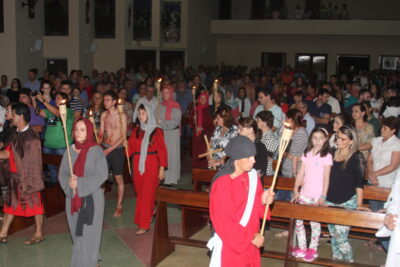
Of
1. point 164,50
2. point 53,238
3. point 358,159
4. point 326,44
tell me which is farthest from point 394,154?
point 326,44

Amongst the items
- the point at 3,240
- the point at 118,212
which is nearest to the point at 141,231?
the point at 118,212

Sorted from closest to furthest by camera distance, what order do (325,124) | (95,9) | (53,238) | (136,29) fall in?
(53,238) → (325,124) → (95,9) → (136,29)

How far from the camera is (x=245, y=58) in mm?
30844

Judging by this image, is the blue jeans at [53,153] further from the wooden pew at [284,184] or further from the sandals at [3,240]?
the wooden pew at [284,184]

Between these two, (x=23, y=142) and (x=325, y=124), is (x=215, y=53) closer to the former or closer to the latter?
(x=325, y=124)

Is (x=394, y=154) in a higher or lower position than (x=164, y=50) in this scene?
lower

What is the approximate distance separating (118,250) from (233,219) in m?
3.01

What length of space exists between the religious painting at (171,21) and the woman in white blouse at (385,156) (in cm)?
1675

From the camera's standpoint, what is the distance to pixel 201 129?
10.4 meters

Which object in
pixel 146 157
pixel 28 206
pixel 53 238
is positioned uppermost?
pixel 146 157

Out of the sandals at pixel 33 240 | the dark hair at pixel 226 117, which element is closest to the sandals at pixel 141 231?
the sandals at pixel 33 240

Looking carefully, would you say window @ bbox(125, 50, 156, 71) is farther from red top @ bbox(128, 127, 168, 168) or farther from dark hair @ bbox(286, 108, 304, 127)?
dark hair @ bbox(286, 108, 304, 127)

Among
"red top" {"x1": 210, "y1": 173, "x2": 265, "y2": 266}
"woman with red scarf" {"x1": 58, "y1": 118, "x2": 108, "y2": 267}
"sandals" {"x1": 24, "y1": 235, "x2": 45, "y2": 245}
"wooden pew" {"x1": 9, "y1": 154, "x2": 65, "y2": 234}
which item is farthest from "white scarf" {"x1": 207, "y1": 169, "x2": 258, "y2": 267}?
"wooden pew" {"x1": 9, "y1": 154, "x2": 65, "y2": 234}

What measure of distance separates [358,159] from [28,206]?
4.12m
